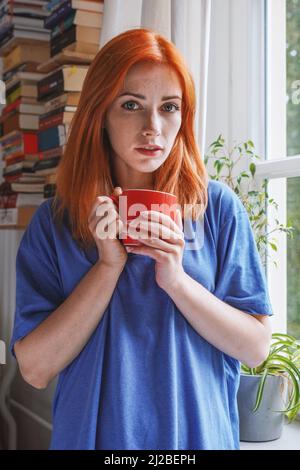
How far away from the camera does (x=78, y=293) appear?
0.79 metres

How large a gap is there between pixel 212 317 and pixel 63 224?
0.25 m

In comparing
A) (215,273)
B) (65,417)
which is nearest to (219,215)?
(215,273)

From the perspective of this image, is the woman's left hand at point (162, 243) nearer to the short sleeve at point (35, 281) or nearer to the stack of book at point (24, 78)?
the short sleeve at point (35, 281)

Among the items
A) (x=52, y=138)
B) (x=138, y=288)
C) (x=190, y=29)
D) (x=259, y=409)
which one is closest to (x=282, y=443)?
(x=259, y=409)

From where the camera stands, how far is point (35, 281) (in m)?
0.85

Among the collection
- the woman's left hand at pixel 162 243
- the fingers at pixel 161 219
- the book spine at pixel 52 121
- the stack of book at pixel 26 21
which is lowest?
the woman's left hand at pixel 162 243

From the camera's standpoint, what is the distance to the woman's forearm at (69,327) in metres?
0.78

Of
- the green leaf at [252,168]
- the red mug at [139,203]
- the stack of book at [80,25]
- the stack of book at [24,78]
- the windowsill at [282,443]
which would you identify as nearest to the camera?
the red mug at [139,203]

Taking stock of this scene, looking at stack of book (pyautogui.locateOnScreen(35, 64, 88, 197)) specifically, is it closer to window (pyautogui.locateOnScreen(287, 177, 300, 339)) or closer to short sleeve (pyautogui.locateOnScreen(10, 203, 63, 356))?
window (pyautogui.locateOnScreen(287, 177, 300, 339))

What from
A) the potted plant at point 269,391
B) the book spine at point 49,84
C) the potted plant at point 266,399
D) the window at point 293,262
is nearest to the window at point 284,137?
the window at point 293,262

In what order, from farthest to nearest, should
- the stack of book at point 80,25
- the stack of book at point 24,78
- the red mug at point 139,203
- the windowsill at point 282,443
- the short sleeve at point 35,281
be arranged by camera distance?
the stack of book at point 24,78
the stack of book at point 80,25
the windowsill at point 282,443
the short sleeve at point 35,281
the red mug at point 139,203

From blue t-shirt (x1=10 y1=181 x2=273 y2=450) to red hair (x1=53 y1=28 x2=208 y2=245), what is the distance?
0.09 feet

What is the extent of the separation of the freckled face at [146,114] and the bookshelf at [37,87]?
756mm

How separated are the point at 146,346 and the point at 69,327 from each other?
0.10m
